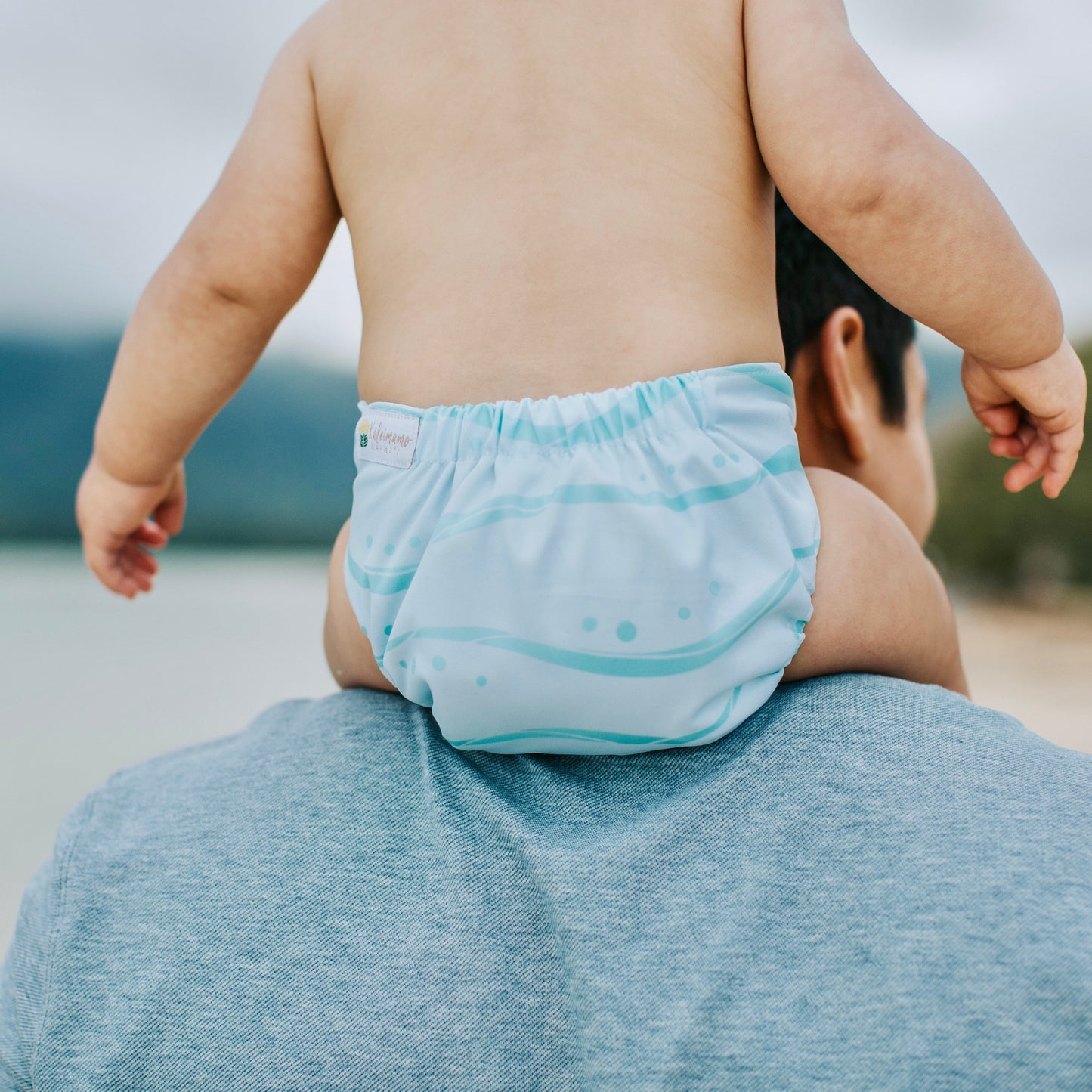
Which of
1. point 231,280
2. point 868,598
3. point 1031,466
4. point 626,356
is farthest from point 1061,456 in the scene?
point 231,280

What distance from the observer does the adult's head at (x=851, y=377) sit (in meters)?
0.96

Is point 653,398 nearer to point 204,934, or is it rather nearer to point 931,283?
point 931,283

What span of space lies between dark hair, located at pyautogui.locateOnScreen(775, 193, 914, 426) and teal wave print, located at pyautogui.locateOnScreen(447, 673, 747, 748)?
517 millimetres

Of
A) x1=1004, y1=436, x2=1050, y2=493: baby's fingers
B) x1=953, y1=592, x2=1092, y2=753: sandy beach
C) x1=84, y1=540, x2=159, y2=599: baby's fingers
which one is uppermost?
x1=1004, y1=436, x2=1050, y2=493: baby's fingers

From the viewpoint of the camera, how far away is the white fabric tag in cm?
66

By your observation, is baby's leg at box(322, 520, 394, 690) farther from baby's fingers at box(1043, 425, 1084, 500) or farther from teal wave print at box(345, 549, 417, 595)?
baby's fingers at box(1043, 425, 1084, 500)

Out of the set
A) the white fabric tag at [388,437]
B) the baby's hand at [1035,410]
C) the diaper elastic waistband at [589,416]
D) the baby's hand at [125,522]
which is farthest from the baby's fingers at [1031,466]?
the baby's hand at [125,522]

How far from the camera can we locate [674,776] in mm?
562

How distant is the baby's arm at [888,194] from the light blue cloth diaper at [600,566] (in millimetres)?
109

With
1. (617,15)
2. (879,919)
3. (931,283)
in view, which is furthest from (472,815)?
(617,15)

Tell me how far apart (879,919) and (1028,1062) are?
75 millimetres

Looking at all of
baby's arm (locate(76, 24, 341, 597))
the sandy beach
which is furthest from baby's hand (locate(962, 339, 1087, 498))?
the sandy beach

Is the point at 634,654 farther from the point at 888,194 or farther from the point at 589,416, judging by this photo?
the point at 888,194

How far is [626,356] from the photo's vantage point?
2.09ft
